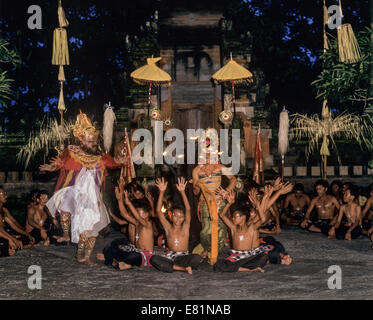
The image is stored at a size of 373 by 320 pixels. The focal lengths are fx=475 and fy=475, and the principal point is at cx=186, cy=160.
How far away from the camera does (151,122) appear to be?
1345 centimetres

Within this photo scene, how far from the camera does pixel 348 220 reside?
9.14 metres

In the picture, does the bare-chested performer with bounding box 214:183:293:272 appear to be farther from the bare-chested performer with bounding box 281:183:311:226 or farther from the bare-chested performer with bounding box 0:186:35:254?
the bare-chested performer with bounding box 281:183:311:226

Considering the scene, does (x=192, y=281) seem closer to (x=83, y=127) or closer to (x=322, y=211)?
(x=83, y=127)

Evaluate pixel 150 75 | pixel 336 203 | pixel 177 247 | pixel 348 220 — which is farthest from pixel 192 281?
pixel 150 75

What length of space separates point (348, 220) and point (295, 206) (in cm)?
171

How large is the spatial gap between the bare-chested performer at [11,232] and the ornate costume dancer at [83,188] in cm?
104

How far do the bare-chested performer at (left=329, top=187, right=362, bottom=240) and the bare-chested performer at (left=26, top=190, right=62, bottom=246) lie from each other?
5353mm

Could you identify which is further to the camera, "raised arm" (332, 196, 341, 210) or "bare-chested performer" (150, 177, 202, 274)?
"raised arm" (332, 196, 341, 210)

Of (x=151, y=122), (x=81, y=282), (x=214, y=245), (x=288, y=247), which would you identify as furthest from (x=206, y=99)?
(x=81, y=282)

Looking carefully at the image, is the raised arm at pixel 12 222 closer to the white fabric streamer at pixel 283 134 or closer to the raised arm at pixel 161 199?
the raised arm at pixel 161 199

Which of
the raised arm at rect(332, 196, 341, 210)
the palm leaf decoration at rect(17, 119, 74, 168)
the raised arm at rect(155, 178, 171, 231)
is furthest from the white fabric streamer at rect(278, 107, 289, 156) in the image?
the palm leaf decoration at rect(17, 119, 74, 168)

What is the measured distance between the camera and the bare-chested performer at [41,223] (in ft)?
28.8

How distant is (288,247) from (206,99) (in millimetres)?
7500

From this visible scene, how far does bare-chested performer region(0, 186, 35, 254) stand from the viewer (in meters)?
7.90
